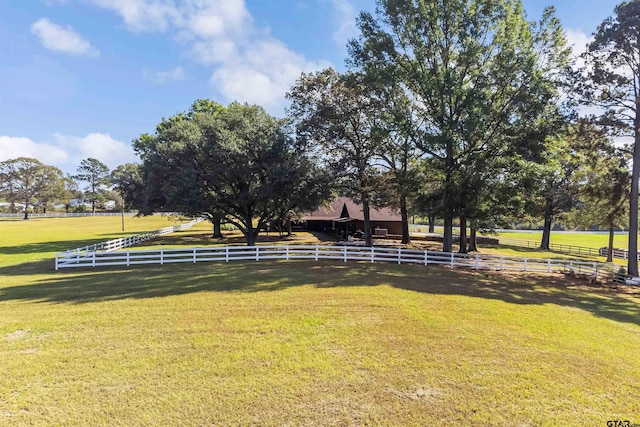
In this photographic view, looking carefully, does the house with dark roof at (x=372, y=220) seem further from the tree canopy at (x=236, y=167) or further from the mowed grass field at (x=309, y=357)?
the mowed grass field at (x=309, y=357)

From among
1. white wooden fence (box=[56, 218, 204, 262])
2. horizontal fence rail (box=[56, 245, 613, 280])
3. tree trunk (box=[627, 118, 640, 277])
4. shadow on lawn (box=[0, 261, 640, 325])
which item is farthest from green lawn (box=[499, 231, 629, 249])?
white wooden fence (box=[56, 218, 204, 262])

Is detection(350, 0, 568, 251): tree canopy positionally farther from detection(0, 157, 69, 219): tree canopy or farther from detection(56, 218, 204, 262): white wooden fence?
detection(0, 157, 69, 219): tree canopy

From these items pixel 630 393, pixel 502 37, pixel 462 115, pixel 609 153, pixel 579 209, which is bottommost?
pixel 630 393

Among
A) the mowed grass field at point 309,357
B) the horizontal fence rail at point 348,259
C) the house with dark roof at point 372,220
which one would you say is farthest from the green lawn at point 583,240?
the mowed grass field at point 309,357

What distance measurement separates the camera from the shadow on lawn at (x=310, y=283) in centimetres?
1155

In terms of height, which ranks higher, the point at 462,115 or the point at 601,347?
the point at 462,115

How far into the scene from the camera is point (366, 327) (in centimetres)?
820

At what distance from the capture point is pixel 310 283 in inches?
527

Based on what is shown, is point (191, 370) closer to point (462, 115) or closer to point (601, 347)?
point (601, 347)

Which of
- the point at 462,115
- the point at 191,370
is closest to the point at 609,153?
the point at 462,115

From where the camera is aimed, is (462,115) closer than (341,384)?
No

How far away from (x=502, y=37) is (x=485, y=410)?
21296 millimetres

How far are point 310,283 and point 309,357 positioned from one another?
6940 mm

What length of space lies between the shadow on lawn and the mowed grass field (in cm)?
18
